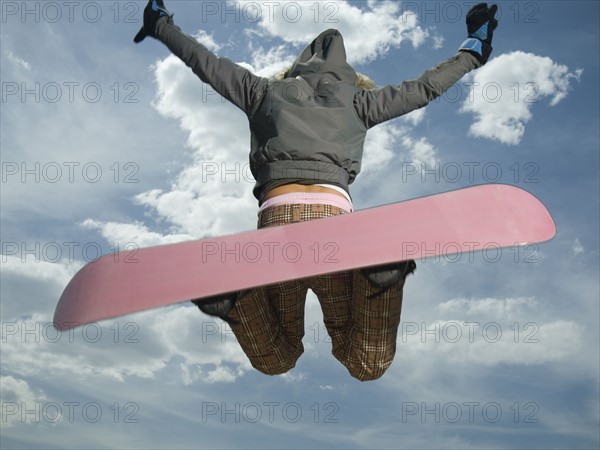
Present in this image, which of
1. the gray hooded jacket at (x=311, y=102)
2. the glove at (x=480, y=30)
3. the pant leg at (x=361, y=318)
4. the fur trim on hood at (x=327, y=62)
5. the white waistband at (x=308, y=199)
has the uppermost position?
the glove at (x=480, y=30)

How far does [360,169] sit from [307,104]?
41cm

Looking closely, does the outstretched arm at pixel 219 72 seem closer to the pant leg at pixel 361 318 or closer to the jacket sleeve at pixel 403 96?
the jacket sleeve at pixel 403 96

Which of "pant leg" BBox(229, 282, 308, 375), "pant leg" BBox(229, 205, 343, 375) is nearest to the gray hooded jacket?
"pant leg" BBox(229, 205, 343, 375)

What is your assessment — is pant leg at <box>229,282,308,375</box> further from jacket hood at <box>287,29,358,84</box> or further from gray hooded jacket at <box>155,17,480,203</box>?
jacket hood at <box>287,29,358,84</box>

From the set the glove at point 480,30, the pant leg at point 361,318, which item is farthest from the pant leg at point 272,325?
the glove at point 480,30

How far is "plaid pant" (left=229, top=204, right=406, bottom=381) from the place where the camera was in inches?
108

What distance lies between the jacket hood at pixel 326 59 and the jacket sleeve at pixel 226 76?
0.23 m

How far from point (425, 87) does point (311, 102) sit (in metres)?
0.63

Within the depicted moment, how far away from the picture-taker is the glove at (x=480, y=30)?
349cm

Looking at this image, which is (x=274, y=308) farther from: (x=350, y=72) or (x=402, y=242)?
(x=350, y=72)

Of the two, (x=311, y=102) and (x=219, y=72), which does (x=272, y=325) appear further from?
(x=219, y=72)

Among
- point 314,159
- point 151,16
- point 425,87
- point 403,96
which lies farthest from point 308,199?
point 151,16

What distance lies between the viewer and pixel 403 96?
3.29 metres

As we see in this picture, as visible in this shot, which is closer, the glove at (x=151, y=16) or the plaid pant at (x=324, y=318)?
the plaid pant at (x=324, y=318)
